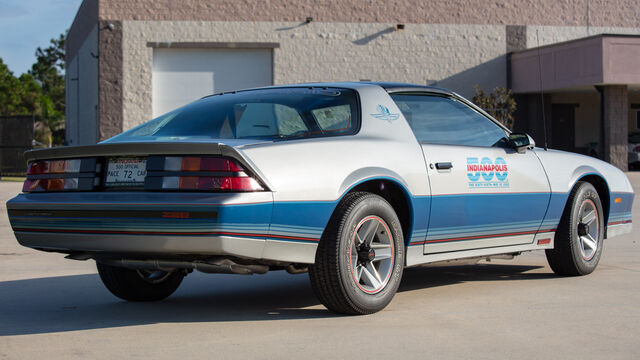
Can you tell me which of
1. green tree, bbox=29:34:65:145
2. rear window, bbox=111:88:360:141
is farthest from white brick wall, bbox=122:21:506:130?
green tree, bbox=29:34:65:145

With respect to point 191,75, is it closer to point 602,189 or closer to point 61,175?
point 602,189

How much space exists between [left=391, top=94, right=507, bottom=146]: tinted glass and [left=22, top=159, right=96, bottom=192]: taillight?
211cm

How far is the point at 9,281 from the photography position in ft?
22.4

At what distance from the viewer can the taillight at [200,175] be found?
14.5 ft

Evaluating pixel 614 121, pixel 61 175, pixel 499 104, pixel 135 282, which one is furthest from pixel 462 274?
pixel 499 104

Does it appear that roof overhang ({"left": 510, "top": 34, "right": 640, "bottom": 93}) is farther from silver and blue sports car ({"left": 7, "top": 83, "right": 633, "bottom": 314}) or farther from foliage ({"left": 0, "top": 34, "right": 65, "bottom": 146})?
foliage ({"left": 0, "top": 34, "right": 65, "bottom": 146})

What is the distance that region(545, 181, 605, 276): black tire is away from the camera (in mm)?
6742

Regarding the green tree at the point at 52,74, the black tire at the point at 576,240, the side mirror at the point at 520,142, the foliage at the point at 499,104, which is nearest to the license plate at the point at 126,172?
the side mirror at the point at 520,142

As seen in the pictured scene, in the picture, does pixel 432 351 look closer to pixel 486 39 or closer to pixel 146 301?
pixel 146 301

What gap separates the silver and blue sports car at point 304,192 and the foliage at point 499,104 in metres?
26.1

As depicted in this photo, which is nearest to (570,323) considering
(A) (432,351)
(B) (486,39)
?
(A) (432,351)

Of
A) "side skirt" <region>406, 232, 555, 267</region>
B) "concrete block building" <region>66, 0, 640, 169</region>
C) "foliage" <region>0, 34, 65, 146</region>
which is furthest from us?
"foliage" <region>0, 34, 65, 146</region>

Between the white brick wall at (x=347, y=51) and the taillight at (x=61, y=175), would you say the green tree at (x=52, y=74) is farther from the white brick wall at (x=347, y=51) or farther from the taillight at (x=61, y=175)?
the taillight at (x=61, y=175)

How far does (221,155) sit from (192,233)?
435 millimetres
